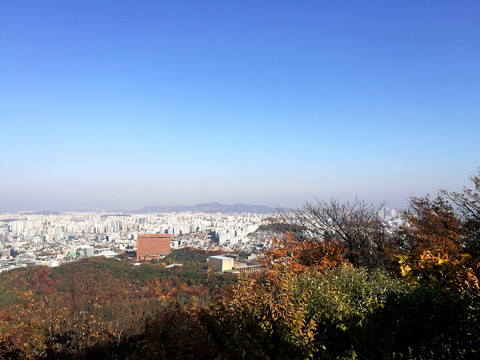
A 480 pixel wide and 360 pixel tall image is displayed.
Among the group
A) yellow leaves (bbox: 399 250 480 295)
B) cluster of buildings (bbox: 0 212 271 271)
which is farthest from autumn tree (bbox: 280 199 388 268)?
cluster of buildings (bbox: 0 212 271 271)

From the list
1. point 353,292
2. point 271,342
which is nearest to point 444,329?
point 353,292

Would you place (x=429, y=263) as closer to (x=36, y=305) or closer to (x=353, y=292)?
(x=353, y=292)

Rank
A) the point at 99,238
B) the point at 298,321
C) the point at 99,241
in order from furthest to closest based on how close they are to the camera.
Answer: the point at 99,238 → the point at 99,241 → the point at 298,321

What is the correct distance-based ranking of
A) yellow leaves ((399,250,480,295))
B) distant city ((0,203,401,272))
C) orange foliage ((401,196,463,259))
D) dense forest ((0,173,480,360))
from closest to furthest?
dense forest ((0,173,480,360)) → yellow leaves ((399,250,480,295)) → orange foliage ((401,196,463,259)) → distant city ((0,203,401,272))

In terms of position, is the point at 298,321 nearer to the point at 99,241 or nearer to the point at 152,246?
the point at 152,246

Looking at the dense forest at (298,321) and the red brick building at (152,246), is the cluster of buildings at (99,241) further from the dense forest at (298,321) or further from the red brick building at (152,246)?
the dense forest at (298,321)

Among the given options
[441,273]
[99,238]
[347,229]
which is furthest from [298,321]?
[99,238]

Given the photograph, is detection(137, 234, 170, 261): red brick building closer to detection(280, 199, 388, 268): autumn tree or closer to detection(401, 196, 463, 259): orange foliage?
detection(280, 199, 388, 268): autumn tree

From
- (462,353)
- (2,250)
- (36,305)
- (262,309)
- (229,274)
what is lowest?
(2,250)
